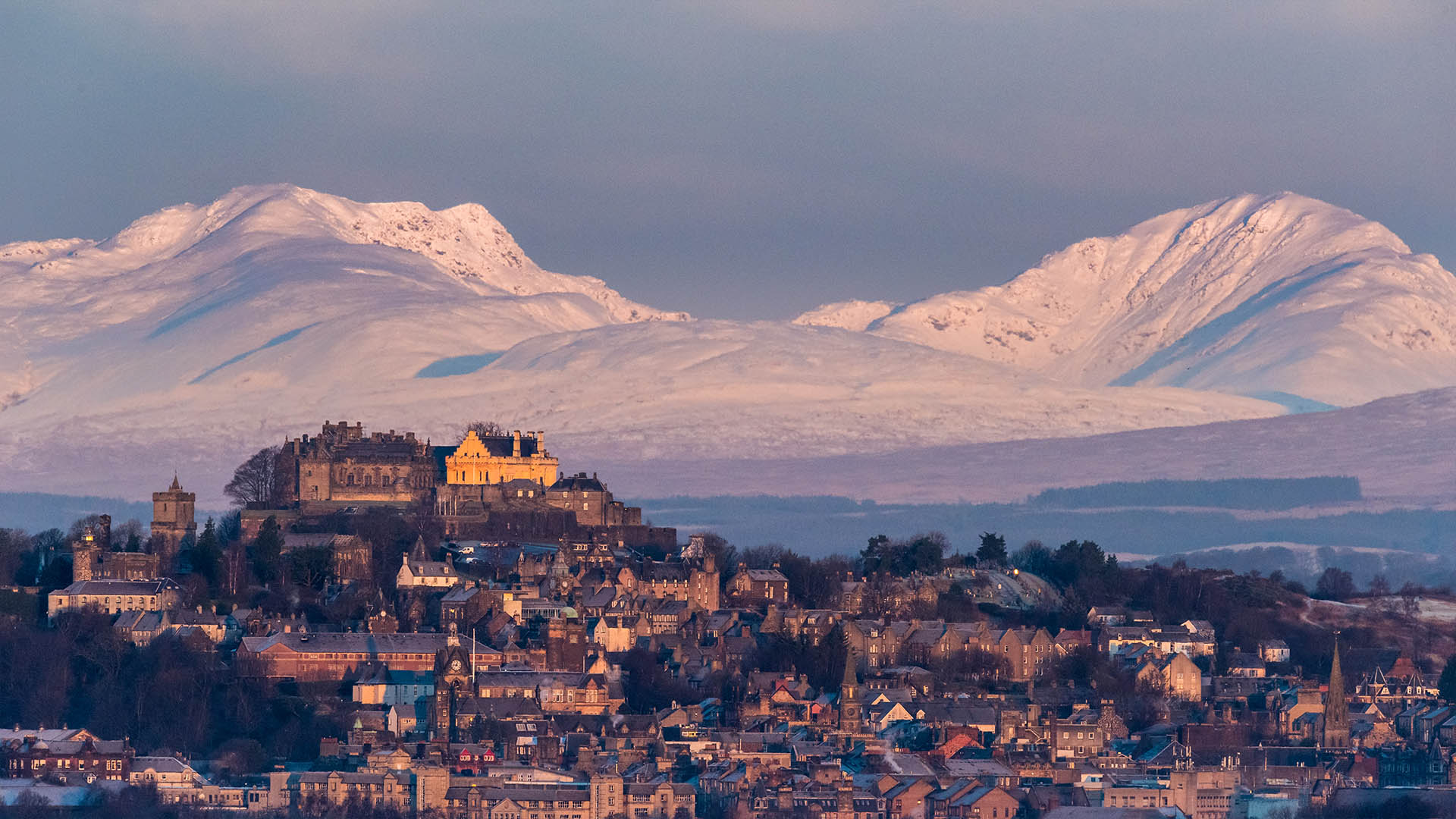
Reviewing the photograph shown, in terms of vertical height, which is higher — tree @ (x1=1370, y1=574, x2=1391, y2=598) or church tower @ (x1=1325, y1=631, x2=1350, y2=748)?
tree @ (x1=1370, y1=574, x2=1391, y2=598)

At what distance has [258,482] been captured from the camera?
136m

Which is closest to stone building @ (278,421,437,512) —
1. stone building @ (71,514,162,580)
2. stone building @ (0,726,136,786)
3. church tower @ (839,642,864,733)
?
stone building @ (71,514,162,580)

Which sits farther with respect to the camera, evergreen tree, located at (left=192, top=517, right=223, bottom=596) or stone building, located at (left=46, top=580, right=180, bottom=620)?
evergreen tree, located at (left=192, top=517, right=223, bottom=596)

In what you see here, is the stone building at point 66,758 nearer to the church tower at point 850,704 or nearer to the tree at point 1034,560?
the church tower at point 850,704

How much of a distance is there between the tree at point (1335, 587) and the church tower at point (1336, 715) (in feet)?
105

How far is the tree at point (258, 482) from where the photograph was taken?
5285 inches

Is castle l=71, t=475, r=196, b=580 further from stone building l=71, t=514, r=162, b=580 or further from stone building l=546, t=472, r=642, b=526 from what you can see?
stone building l=546, t=472, r=642, b=526

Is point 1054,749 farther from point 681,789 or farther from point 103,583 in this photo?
point 103,583

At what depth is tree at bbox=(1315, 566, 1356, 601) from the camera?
148 m

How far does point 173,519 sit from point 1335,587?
49.4 m

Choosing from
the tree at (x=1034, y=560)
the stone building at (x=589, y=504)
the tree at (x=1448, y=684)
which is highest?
the stone building at (x=589, y=504)

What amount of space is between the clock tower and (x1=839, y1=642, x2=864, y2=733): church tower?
10512 mm

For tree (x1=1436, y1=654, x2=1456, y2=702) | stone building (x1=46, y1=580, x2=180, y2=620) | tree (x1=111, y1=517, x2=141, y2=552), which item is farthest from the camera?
tree (x1=111, y1=517, x2=141, y2=552)

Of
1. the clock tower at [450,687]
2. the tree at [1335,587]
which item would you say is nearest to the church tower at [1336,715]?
the clock tower at [450,687]
